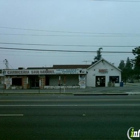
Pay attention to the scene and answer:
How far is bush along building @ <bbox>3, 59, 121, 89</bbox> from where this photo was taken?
44588mm

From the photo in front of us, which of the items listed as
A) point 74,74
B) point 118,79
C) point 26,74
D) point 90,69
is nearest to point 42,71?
point 26,74

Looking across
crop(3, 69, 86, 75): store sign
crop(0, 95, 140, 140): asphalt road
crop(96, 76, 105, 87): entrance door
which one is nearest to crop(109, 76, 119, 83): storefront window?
crop(96, 76, 105, 87): entrance door

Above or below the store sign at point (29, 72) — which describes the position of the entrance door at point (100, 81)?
below

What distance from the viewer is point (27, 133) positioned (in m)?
7.14

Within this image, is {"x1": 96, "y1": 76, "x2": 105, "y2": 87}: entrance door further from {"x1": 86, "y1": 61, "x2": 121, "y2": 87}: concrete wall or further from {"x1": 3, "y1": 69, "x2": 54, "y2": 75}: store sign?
{"x1": 3, "y1": 69, "x2": 54, "y2": 75}: store sign

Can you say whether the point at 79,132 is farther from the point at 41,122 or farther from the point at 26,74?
the point at 26,74

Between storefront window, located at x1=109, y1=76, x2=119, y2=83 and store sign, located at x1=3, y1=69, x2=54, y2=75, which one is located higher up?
store sign, located at x1=3, y1=69, x2=54, y2=75

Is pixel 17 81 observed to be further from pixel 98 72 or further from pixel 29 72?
pixel 98 72

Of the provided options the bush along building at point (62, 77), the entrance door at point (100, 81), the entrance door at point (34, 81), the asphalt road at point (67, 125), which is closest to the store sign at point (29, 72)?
the bush along building at point (62, 77)

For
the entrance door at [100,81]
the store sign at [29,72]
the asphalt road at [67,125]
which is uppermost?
the store sign at [29,72]

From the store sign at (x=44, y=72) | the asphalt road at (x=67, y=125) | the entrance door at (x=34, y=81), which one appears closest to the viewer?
the asphalt road at (x=67, y=125)

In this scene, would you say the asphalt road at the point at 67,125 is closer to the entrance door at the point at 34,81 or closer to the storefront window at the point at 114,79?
the entrance door at the point at 34,81

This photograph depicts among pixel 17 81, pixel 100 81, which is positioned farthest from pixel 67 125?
pixel 100 81

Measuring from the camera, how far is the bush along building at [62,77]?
44.6 m
